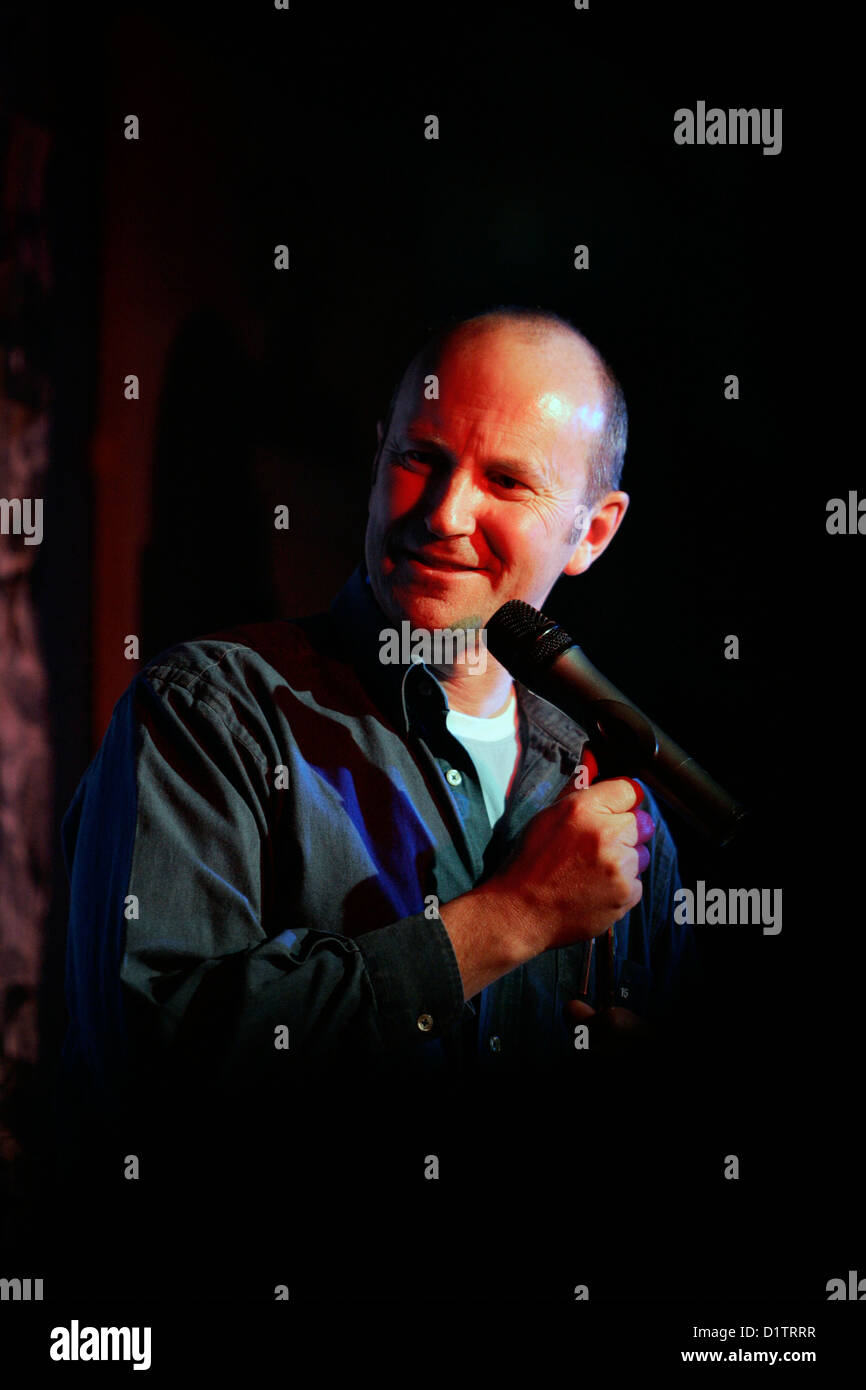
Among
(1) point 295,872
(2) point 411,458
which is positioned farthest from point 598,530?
(1) point 295,872

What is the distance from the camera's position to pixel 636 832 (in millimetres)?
1473

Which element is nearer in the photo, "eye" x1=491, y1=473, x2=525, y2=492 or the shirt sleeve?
the shirt sleeve

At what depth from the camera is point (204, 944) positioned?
1.37 metres

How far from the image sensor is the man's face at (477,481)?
1661 millimetres

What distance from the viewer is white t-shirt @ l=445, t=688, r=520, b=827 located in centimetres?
175

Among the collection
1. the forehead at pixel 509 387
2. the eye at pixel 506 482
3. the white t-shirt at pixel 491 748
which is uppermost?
the forehead at pixel 509 387

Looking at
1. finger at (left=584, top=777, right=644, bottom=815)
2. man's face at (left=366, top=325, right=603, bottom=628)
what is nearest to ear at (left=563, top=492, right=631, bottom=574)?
man's face at (left=366, top=325, right=603, bottom=628)
